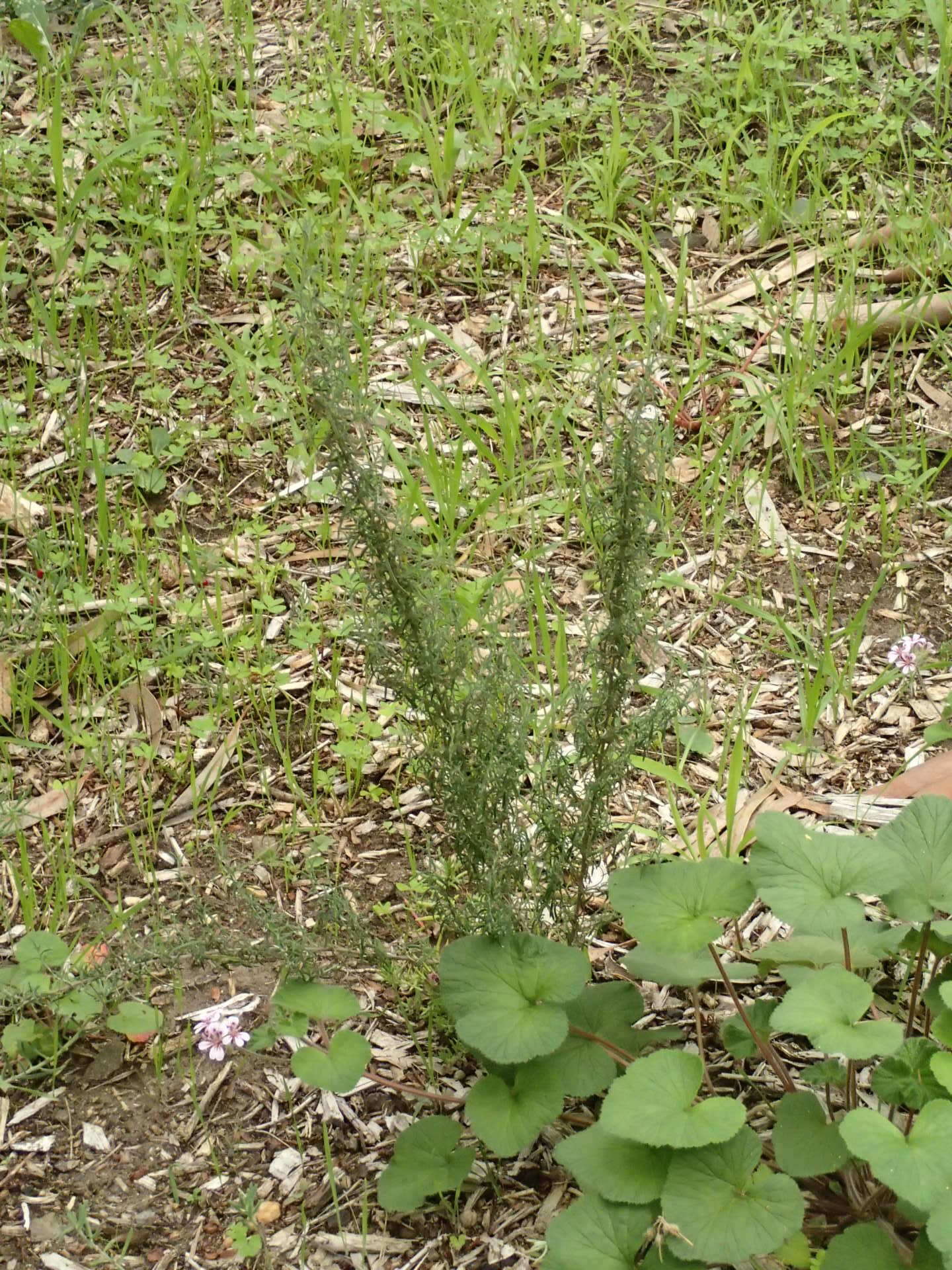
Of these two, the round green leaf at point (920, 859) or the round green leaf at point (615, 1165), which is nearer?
the round green leaf at point (615, 1165)

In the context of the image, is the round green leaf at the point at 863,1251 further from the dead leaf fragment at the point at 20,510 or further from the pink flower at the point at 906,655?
the dead leaf fragment at the point at 20,510

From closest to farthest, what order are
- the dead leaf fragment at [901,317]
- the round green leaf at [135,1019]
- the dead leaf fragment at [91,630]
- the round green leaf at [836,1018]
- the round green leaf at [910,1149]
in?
the round green leaf at [910,1149] → the round green leaf at [836,1018] → the round green leaf at [135,1019] → the dead leaf fragment at [91,630] → the dead leaf fragment at [901,317]

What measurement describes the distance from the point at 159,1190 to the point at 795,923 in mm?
1089

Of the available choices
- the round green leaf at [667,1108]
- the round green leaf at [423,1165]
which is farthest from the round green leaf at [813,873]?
the round green leaf at [423,1165]

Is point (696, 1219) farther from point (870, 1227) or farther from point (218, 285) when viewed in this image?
point (218, 285)

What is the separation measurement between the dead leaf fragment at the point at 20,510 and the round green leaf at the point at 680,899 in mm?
1960

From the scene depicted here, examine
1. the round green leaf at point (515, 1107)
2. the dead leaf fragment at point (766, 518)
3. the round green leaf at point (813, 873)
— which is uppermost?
the round green leaf at point (813, 873)

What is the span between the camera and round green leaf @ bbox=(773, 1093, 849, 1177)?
1847 millimetres

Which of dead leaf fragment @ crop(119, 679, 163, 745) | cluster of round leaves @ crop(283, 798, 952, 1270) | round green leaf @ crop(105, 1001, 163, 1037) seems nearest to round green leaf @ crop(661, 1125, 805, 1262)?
cluster of round leaves @ crop(283, 798, 952, 1270)

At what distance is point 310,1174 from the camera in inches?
86.7

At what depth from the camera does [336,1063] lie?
76.7 inches

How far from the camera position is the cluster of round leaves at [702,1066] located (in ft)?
5.79

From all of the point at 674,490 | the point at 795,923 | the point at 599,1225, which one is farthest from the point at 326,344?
the point at 674,490

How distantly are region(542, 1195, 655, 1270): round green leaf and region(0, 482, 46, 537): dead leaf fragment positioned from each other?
7.27 ft
